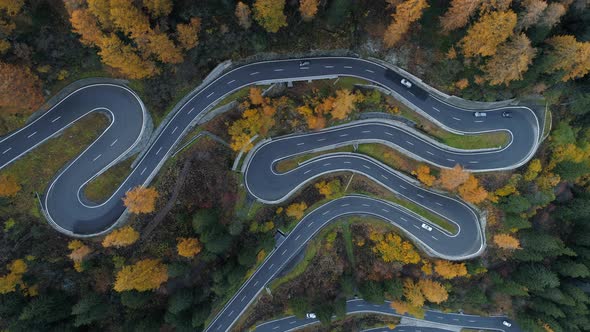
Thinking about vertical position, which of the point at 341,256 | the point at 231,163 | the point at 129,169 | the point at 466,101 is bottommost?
the point at 341,256

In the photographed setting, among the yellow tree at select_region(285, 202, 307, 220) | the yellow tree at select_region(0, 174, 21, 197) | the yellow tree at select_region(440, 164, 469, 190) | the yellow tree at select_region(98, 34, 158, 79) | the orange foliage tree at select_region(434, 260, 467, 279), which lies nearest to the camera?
the yellow tree at select_region(98, 34, 158, 79)

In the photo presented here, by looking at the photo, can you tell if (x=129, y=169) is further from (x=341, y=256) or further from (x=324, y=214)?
(x=341, y=256)

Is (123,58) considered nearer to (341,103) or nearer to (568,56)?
(341,103)

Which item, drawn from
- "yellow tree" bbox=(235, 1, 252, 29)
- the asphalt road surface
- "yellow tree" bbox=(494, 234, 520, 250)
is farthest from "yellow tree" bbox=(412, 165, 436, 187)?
"yellow tree" bbox=(235, 1, 252, 29)

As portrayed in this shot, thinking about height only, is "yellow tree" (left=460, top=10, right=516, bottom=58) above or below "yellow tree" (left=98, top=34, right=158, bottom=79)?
above

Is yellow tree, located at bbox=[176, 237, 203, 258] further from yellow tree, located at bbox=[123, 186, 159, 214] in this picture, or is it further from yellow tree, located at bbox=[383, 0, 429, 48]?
yellow tree, located at bbox=[383, 0, 429, 48]

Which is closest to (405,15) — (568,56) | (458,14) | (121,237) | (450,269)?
(458,14)

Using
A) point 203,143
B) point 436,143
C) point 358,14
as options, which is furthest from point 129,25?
point 436,143

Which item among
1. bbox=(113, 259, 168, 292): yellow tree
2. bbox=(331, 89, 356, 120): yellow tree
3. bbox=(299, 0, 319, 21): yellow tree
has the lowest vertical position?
bbox=(113, 259, 168, 292): yellow tree
